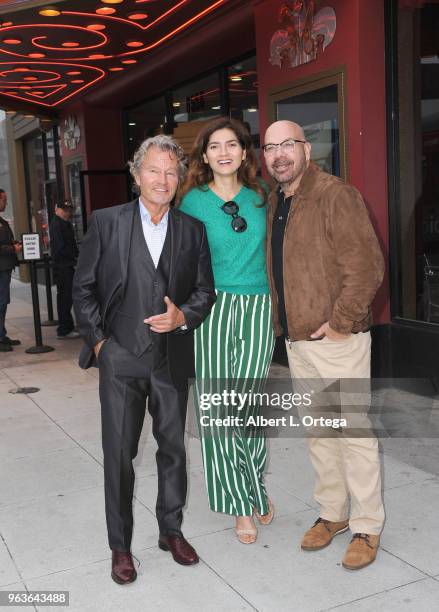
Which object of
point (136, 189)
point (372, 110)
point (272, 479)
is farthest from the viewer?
point (372, 110)

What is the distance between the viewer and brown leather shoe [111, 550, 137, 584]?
2834 mm

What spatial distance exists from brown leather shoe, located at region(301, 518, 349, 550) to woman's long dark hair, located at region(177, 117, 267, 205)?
5.02 ft

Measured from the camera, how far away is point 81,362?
293 centimetres

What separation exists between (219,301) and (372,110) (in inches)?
134

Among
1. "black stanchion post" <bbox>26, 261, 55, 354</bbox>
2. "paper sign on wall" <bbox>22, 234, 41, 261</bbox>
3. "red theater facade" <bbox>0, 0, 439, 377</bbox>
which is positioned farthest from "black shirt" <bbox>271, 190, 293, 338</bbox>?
"paper sign on wall" <bbox>22, 234, 41, 261</bbox>

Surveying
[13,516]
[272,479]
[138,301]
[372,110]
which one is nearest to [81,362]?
[138,301]

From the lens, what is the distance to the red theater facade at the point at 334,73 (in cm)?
572

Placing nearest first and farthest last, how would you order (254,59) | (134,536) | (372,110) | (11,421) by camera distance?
1. (134,536)
2. (11,421)
3. (372,110)
4. (254,59)

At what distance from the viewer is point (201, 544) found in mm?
3182

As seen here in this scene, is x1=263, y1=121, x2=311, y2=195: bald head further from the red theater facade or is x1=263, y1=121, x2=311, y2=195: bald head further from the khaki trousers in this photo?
the red theater facade

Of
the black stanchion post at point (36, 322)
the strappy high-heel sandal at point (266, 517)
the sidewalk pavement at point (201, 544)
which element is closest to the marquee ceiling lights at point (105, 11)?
the black stanchion post at point (36, 322)

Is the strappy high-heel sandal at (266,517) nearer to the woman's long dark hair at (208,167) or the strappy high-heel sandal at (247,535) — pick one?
the strappy high-heel sandal at (247,535)

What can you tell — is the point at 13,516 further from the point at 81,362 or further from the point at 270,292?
the point at 270,292

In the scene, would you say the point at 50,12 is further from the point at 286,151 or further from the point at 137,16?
the point at 286,151
